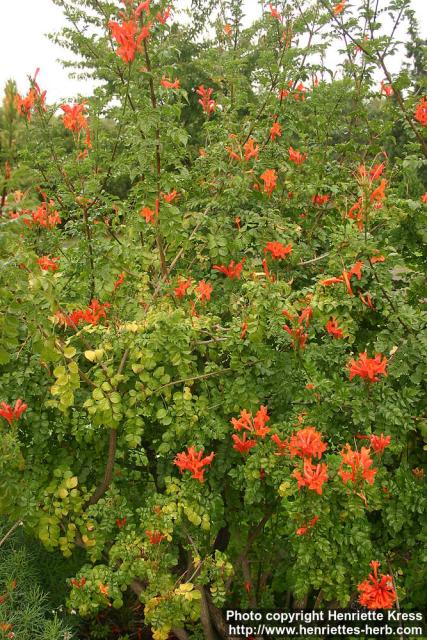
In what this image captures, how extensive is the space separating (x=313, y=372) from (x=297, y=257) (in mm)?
871

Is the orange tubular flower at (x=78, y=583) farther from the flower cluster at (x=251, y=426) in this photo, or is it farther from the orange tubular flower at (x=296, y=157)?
the orange tubular flower at (x=296, y=157)

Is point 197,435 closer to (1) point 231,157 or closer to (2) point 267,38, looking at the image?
(1) point 231,157

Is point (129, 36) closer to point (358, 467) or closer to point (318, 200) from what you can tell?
point (318, 200)

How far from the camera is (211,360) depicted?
8.97 feet

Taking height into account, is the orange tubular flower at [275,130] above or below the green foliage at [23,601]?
above

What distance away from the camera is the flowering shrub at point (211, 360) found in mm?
2090

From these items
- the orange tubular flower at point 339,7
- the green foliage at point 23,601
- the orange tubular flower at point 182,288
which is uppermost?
the orange tubular flower at point 339,7

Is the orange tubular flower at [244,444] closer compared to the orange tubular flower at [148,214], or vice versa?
the orange tubular flower at [244,444]

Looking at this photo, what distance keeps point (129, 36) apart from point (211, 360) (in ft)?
4.59

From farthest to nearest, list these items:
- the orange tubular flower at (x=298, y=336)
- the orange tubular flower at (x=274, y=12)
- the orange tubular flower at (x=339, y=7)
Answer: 1. the orange tubular flower at (x=274, y=12)
2. the orange tubular flower at (x=339, y=7)
3. the orange tubular flower at (x=298, y=336)

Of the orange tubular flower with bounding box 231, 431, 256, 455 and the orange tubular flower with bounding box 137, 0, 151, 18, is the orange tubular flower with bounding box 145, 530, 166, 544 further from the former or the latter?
the orange tubular flower with bounding box 137, 0, 151, 18

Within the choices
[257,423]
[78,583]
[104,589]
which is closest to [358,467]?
[257,423]

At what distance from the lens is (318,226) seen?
3434 millimetres

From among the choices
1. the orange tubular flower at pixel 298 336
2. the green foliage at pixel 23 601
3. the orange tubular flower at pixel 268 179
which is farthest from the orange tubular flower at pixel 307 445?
the green foliage at pixel 23 601
